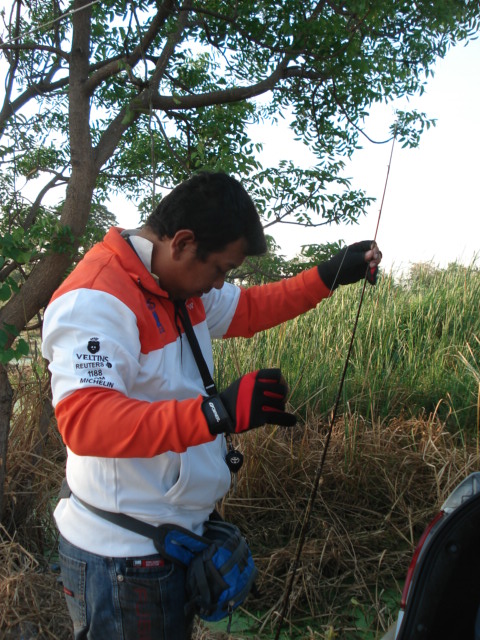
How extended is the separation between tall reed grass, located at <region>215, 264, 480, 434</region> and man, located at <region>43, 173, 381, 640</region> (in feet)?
6.57

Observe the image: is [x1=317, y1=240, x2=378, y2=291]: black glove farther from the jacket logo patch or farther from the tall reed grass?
the tall reed grass

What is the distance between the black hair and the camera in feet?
5.65

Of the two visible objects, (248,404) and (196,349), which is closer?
(248,404)

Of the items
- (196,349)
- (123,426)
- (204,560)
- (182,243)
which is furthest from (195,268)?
(204,560)

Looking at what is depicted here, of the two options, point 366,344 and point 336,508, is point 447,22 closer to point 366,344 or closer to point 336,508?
point 336,508

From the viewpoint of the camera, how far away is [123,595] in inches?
64.7

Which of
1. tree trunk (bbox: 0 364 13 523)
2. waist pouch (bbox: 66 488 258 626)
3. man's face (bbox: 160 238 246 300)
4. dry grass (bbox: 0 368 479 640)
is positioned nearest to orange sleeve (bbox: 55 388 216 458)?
waist pouch (bbox: 66 488 258 626)

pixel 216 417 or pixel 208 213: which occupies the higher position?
pixel 208 213

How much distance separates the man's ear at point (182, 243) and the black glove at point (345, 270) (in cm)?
87

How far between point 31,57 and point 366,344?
3.80 metres

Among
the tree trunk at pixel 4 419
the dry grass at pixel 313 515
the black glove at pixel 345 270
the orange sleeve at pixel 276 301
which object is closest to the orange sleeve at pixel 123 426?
the orange sleeve at pixel 276 301

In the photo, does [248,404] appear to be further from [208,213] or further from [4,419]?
[4,419]

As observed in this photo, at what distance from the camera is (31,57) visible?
4.24 meters

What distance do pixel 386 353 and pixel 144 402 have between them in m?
4.35
